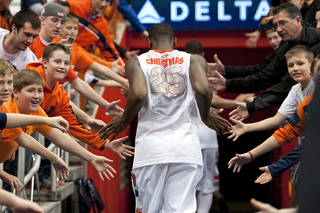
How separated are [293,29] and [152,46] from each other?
1.75 metres

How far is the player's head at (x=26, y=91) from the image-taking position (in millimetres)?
2891

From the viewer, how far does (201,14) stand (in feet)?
25.3

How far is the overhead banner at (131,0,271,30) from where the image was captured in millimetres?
7594

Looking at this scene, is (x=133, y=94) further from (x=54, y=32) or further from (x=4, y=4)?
(x=4, y=4)

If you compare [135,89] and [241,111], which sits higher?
[135,89]

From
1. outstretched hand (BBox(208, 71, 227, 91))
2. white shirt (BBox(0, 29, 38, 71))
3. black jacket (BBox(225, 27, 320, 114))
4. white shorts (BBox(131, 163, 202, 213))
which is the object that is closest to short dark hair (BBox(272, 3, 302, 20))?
black jacket (BBox(225, 27, 320, 114))

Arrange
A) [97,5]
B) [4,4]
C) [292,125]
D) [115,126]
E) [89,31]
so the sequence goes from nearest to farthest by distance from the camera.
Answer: [115,126]
[292,125]
[4,4]
[97,5]
[89,31]

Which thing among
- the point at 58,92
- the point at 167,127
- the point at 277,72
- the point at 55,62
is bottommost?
the point at 167,127

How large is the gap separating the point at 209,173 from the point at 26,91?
445 centimetres

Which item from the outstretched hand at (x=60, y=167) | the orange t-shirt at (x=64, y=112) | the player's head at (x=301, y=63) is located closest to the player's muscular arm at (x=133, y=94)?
the outstretched hand at (x=60, y=167)

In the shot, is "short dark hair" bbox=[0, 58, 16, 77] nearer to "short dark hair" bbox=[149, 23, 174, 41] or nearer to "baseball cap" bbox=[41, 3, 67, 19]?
"short dark hair" bbox=[149, 23, 174, 41]

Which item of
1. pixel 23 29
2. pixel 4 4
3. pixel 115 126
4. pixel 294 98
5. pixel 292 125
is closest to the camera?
pixel 115 126

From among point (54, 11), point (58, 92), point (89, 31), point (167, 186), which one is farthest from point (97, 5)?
point (167, 186)

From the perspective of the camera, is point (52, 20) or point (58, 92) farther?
point (52, 20)
